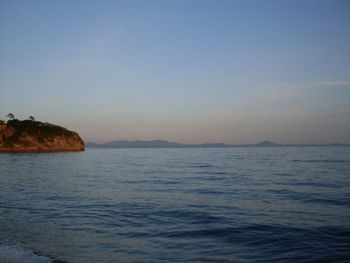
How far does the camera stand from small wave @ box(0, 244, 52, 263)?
9016 millimetres

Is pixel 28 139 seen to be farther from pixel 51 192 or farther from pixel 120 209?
pixel 120 209

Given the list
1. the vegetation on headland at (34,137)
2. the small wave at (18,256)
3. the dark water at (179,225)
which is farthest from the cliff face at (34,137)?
the small wave at (18,256)

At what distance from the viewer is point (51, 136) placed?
449 feet

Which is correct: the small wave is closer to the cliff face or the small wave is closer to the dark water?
the dark water

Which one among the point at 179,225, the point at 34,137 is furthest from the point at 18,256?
the point at 34,137

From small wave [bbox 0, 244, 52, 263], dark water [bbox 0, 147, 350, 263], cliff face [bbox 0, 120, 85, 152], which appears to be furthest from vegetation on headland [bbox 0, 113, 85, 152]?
small wave [bbox 0, 244, 52, 263]

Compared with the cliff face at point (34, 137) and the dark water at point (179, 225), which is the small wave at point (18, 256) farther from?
the cliff face at point (34, 137)

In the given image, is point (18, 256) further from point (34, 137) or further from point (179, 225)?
point (34, 137)

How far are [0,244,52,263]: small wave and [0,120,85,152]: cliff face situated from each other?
126711 millimetres

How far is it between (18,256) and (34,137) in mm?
130554

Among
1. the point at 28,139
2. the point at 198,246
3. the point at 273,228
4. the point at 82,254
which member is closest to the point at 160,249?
the point at 198,246

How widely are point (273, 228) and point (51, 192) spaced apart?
55.3ft

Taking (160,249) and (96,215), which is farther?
(96,215)

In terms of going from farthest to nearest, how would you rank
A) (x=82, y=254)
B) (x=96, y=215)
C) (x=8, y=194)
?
(x=8, y=194)
(x=96, y=215)
(x=82, y=254)
